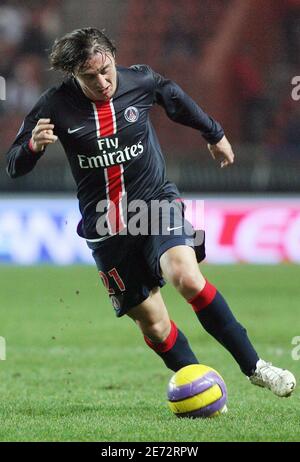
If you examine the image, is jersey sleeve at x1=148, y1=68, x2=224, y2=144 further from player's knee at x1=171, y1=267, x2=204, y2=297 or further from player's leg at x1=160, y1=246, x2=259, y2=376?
player's knee at x1=171, y1=267, x2=204, y2=297

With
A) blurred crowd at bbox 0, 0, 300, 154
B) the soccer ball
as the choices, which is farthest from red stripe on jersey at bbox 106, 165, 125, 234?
blurred crowd at bbox 0, 0, 300, 154

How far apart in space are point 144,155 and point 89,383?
1.88 metres

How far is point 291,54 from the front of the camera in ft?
47.5

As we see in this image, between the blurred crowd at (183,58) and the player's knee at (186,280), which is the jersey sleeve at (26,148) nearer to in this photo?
the player's knee at (186,280)

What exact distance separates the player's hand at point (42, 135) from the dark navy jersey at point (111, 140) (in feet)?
0.33

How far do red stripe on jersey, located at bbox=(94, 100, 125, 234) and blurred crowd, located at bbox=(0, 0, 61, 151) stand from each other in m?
9.44

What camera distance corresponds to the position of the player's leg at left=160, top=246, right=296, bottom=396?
15.8ft

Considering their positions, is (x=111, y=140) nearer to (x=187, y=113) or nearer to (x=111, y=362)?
(x=187, y=113)

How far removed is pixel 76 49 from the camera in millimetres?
4816

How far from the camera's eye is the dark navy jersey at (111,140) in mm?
5051

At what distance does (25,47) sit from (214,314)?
10.7 m

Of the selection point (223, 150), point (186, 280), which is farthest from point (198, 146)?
point (186, 280)
